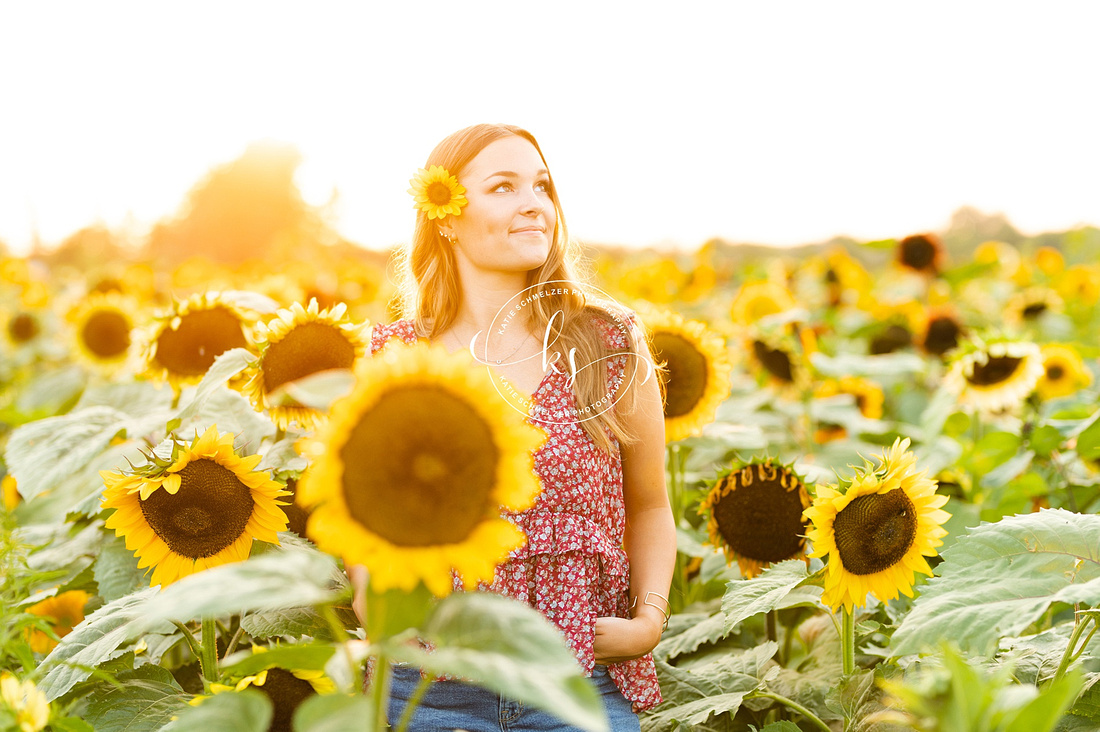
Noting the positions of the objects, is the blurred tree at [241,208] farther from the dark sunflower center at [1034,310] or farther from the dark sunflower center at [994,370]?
the dark sunflower center at [994,370]

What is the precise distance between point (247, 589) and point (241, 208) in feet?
34.4

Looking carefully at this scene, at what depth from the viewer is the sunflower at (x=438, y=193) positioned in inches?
76.3

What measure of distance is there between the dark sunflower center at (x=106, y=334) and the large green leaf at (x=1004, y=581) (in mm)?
3548

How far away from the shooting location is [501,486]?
3.49ft

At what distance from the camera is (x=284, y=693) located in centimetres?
171

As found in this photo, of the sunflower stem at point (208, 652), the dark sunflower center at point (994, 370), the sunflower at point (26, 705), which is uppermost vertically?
the dark sunflower center at point (994, 370)

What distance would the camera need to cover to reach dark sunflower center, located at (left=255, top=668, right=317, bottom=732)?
1700mm

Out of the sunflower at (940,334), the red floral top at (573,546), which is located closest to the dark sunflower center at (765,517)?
the red floral top at (573,546)

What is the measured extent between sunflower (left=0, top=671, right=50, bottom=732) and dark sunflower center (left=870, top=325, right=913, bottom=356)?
4.31 m

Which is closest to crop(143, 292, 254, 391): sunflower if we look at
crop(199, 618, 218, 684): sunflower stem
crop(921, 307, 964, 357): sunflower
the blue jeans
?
crop(199, 618, 218, 684): sunflower stem

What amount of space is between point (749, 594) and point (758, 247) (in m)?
9.00

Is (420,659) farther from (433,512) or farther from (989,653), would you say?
(989,653)

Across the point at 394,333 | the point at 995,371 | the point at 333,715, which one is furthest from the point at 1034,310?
the point at 333,715

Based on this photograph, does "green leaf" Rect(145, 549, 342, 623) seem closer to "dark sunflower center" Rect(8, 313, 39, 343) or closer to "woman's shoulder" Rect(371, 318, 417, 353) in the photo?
"woman's shoulder" Rect(371, 318, 417, 353)
